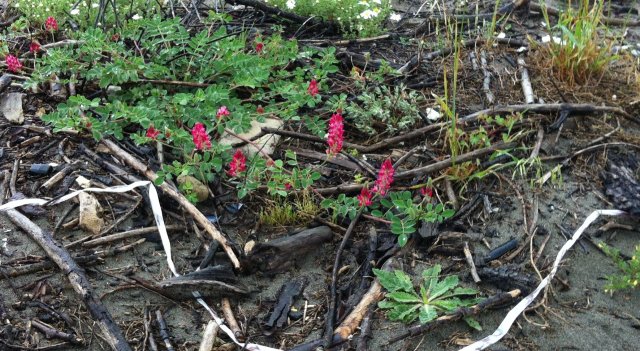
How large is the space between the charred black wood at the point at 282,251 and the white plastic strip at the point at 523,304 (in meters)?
0.96

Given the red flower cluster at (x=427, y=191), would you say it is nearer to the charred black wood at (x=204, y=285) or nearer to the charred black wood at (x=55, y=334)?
the charred black wood at (x=204, y=285)

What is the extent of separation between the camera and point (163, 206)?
3641mm

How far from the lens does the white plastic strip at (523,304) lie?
2.96 metres

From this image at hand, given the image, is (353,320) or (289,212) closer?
(353,320)

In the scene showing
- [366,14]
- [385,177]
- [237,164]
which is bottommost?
[385,177]

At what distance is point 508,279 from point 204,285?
144 cm

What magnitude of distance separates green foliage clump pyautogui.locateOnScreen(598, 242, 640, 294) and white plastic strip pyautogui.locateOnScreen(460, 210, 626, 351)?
17 cm

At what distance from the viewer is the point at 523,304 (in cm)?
313

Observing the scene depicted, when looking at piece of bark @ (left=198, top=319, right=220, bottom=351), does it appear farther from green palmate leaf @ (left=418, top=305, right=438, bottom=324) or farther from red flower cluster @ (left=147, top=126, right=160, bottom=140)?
red flower cluster @ (left=147, top=126, right=160, bottom=140)

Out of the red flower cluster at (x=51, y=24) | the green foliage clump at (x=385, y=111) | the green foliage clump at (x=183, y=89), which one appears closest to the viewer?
the green foliage clump at (x=183, y=89)

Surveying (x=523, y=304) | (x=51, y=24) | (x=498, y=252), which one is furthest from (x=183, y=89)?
(x=523, y=304)

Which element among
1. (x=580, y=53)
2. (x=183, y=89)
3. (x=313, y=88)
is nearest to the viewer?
(x=313, y=88)

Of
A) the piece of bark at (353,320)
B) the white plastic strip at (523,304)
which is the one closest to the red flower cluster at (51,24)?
the piece of bark at (353,320)

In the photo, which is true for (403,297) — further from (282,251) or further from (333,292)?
(282,251)
